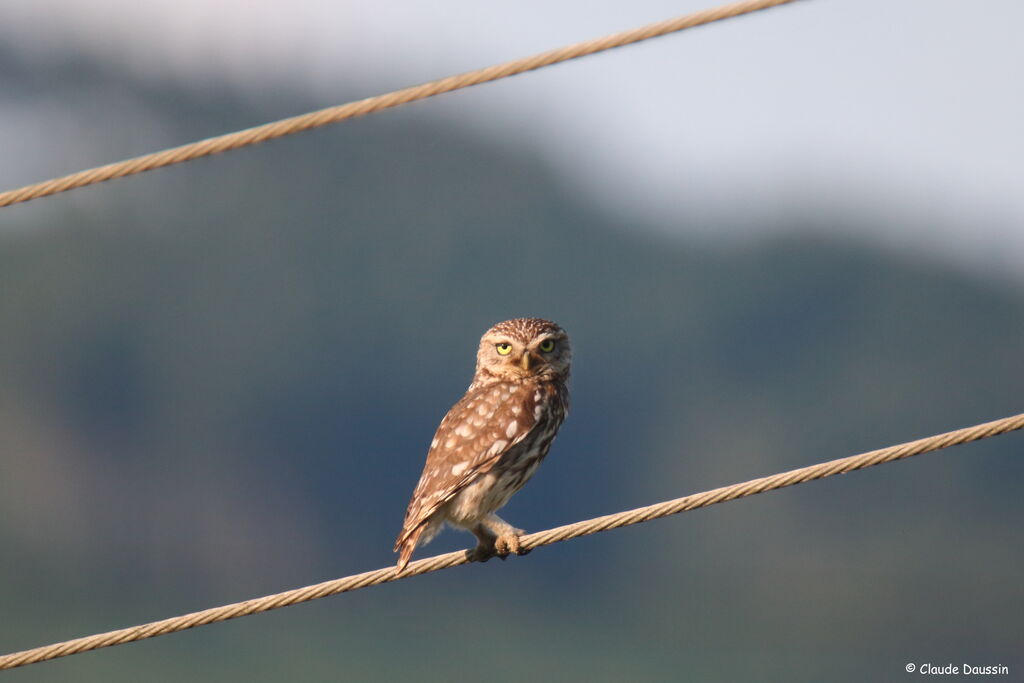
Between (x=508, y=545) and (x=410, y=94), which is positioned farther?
(x=508, y=545)

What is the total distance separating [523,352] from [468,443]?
3.28 feet

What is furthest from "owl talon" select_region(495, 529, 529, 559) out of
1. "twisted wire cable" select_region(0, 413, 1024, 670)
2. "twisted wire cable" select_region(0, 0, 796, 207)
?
"twisted wire cable" select_region(0, 0, 796, 207)

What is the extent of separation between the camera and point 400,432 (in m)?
93.5

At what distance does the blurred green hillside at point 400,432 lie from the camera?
281ft

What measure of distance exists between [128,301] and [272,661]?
28.9 metres

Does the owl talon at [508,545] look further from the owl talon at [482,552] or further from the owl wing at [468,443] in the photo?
the owl wing at [468,443]

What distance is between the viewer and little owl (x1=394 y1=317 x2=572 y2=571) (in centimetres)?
855

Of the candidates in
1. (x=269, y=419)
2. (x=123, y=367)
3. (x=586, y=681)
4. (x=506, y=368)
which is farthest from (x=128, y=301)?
(x=506, y=368)

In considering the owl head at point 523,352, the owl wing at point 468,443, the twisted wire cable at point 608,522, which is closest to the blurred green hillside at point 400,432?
the owl head at point 523,352

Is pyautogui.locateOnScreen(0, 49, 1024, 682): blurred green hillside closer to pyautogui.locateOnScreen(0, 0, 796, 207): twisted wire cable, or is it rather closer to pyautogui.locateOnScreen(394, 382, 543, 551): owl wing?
pyautogui.locateOnScreen(394, 382, 543, 551): owl wing

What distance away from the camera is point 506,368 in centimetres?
963

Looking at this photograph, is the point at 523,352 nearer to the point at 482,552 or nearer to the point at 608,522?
the point at 482,552

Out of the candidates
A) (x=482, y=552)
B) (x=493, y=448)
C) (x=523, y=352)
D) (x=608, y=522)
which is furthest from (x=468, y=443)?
(x=608, y=522)

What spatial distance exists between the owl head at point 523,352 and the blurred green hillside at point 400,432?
64794mm
